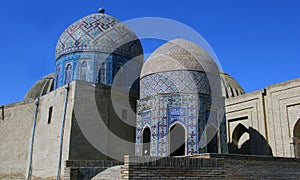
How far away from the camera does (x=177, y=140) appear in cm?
1007

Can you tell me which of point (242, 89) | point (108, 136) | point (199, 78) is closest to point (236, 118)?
point (242, 89)

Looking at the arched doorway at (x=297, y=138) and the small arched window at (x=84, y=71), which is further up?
the small arched window at (x=84, y=71)

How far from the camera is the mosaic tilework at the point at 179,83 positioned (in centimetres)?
970

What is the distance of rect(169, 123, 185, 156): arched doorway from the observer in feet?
32.4

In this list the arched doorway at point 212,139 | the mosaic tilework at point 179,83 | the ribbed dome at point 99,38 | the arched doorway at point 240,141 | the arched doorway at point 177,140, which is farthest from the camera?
the arched doorway at point 240,141

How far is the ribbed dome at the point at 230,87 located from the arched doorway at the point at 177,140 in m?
7.04

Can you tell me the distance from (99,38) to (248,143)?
26.3ft

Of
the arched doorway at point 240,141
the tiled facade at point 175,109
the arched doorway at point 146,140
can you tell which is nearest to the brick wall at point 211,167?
the tiled facade at point 175,109

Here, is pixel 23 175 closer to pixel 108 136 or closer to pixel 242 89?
pixel 108 136

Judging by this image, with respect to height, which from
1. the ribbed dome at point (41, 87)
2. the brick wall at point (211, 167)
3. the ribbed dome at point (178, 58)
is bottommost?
the brick wall at point (211, 167)

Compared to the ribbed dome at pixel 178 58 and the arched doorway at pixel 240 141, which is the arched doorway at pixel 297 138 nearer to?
the arched doorway at pixel 240 141

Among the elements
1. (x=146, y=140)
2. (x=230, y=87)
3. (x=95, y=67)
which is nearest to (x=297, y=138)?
(x=146, y=140)

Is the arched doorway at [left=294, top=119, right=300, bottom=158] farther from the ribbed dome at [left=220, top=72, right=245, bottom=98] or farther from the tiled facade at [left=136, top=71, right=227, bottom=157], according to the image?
the ribbed dome at [left=220, top=72, right=245, bottom=98]

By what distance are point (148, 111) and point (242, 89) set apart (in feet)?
30.8
